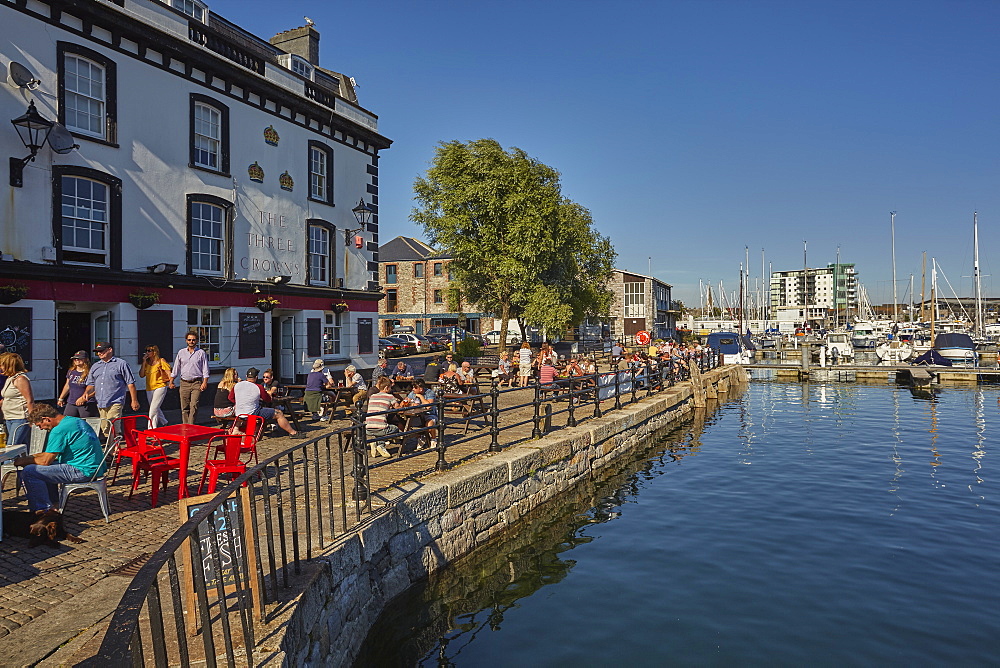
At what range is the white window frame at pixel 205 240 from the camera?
15.3 meters

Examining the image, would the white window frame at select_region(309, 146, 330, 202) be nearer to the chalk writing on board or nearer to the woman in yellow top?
the woman in yellow top

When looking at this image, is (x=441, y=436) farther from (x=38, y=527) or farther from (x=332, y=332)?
(x=332, y=332)

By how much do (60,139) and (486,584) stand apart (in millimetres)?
11515

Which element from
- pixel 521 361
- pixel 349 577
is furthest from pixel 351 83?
pixel 349 577

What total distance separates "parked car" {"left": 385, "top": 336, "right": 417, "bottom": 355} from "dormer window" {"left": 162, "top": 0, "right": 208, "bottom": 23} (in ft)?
74.0

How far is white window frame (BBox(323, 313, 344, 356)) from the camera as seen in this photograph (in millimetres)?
19828

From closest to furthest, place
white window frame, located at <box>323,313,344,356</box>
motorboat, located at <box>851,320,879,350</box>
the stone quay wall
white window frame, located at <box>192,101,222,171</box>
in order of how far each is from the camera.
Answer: the stone quay wall
white window frame, located at <box>192,101,222,171</box>
white window frame, located at <box>323,313,344,356</box>
motorboat, located at <box>851,320,879,350</box>

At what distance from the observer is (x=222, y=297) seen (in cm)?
1599

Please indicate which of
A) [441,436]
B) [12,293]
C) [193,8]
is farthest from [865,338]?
[12,293]

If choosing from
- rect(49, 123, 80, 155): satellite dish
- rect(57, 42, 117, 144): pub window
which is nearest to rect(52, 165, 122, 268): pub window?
rect(49, 123, 80, 155): satellite dish

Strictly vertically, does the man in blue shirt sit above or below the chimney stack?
below

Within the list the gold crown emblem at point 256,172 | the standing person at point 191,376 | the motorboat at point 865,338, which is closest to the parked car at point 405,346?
the gold crown emblem at point 256,172

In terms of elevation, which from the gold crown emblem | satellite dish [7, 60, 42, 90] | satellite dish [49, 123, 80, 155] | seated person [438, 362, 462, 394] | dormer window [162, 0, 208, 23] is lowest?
seated person [438, 362, 462, 394]

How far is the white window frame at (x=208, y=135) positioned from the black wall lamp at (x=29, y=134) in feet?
12.1
